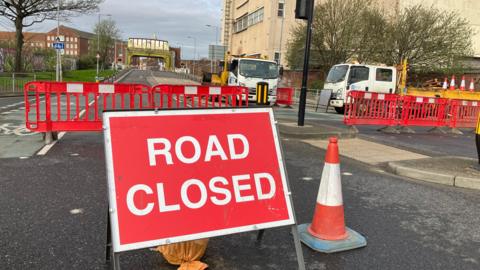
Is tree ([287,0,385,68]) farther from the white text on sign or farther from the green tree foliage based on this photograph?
the white text on sign

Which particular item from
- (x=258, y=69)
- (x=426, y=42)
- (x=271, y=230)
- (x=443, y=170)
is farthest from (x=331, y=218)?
(x=426, y=42)

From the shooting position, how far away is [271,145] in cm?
347

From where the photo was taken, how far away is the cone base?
3.87 meters

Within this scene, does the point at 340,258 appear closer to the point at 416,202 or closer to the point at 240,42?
the point at 416,202

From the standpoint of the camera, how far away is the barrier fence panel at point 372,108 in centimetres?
1136

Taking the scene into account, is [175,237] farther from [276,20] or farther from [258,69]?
[276,20]

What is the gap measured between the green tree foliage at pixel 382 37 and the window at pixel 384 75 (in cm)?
1126

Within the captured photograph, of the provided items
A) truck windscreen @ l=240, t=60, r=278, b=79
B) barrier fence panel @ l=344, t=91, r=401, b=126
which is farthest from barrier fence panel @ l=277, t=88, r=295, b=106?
barrier fence panel @ l=344, t=91, r=401, b=126

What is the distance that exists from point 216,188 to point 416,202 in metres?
3.40

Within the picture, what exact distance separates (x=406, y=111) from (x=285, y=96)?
10.2m

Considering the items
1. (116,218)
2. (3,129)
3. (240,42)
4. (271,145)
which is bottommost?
(3,129)

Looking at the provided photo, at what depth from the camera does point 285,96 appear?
2222 centimetres

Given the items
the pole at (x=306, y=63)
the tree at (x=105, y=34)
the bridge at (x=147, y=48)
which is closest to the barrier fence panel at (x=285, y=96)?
the pole at (x=306, y=63)

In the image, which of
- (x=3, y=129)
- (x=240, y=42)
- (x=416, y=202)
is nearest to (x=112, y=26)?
(x=240, y=42)
